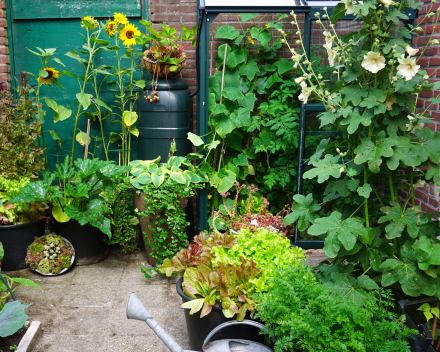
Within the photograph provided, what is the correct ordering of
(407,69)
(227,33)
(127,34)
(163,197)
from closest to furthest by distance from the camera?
1. (407,69)
2. (163,197)
3. (127,34)
4. (227,33)

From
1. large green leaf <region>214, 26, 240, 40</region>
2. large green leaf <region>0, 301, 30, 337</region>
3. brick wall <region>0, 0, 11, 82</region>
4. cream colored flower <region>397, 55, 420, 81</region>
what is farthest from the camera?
brick wall <region>0, 0, 11, 82</region>

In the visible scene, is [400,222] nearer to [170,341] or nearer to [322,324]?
[322,324]

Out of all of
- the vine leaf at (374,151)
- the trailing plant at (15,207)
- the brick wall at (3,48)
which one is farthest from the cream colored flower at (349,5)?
the brick wall at (3,48)

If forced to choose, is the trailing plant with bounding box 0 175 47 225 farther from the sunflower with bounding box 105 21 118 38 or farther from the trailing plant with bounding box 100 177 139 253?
the sunflower with bounding box 105 21 118 38

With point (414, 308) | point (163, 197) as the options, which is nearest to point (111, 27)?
point (163, 197)

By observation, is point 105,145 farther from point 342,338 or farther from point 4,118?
point 342,338

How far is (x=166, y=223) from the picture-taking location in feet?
9.80

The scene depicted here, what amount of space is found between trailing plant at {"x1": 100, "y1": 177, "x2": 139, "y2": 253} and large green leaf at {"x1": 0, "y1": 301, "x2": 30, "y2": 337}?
53.1 inches

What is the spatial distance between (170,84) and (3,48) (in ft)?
5.11

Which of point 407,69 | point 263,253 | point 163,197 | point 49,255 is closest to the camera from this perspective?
point 407,69

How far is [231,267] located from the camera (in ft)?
6.16

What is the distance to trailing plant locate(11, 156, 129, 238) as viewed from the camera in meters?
2.88

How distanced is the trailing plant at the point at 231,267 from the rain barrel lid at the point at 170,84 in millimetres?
1443

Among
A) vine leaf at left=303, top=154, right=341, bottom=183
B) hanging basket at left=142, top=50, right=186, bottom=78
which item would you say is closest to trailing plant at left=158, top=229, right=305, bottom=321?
vine leaf at left=303, top=154, right=341, bottom=183
